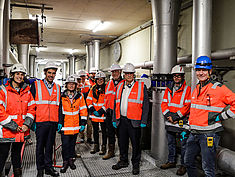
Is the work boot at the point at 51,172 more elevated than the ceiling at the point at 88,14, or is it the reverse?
the ceiling at the point at 88,14

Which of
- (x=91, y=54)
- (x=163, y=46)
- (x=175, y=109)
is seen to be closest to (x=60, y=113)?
(x=175, y=109)

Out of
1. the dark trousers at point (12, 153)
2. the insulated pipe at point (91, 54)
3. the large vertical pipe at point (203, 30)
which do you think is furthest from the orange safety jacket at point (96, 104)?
the insulated pipe at point (91, 54)

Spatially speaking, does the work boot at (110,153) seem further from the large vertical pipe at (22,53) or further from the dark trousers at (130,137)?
the large vertical pipe at (22,53)

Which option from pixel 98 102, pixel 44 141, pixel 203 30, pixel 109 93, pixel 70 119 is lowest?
pixel 44 141

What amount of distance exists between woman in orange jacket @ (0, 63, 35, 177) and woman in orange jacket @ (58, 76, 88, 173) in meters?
0.65

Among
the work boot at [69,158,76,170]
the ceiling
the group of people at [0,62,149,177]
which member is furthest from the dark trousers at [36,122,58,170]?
the ceiling

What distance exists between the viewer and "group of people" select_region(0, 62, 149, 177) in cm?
327

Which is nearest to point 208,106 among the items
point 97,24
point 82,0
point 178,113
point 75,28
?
point 178,113

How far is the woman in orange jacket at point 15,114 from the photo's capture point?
3.18 meters

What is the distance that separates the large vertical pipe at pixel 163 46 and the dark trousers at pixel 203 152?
145 cm

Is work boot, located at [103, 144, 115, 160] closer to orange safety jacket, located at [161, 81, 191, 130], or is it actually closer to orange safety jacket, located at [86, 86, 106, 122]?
orange safety jacket, located at [86, 86, 106, 122]

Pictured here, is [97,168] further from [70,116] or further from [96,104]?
[96,104]

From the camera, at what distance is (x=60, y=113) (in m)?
3.95

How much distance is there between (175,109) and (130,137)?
0.98 meters
